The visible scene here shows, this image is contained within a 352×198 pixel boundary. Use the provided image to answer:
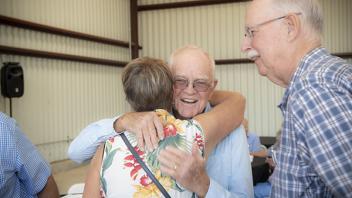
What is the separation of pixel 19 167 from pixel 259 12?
115 centimetres

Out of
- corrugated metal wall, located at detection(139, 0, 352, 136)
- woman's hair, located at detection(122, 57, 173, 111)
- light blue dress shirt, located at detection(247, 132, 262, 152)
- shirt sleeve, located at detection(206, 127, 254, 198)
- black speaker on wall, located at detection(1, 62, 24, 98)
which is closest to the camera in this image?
woman's hair, located at detection(122, 57, 173, 111)

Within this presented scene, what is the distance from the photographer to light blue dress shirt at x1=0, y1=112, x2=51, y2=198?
60.9 inches

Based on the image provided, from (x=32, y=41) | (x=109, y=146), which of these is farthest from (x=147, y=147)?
(x=32, y=41)

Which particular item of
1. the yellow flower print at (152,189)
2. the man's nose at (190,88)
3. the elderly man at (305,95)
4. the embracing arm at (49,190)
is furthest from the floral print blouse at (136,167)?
the embracing arm at (49,190)

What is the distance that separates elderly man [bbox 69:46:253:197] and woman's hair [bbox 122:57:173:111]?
0.06 m

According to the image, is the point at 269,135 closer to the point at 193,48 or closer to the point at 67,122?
the point at 67,122

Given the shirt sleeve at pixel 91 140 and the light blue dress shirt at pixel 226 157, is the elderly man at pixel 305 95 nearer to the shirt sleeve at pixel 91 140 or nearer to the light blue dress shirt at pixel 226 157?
the light blue dress shirt at pixel 226 157

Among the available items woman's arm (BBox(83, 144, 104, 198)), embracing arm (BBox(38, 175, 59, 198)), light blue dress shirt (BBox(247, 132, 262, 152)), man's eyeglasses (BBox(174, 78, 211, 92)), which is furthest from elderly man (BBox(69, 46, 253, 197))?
light blue dress shirt (BBox(247, 132, 262, 152))

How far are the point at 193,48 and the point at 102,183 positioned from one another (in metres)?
0.74

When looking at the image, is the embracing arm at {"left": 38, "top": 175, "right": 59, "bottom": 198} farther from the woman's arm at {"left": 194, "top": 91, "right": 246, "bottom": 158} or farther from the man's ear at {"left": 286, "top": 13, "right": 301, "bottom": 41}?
the man's ear at {"left": 286, "top": 13, "right": 301, "bottom": 41}

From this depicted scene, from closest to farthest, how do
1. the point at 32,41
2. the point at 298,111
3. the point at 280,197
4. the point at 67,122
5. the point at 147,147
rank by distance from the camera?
the point at 298,111 < the point at 280,197 < the point at 147,147 < the point at 32,41 < the point at 67,122

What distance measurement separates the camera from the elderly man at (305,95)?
0.86 metres

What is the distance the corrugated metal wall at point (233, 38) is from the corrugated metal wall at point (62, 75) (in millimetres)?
1162

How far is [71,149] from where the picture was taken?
151cm
